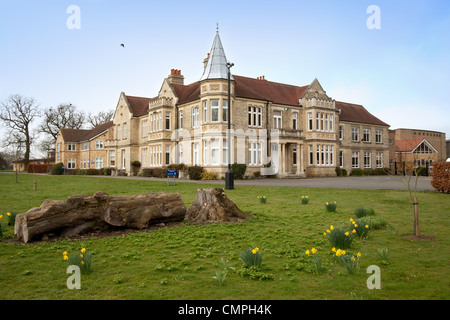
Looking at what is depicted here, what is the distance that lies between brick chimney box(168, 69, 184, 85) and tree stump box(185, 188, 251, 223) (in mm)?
33865

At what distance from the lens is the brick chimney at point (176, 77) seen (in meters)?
40.6

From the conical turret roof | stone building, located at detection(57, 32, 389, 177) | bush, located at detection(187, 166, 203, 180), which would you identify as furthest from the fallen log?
the conical turret roof

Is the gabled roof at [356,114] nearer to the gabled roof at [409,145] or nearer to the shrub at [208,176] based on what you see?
the gabled roof at [409,145]

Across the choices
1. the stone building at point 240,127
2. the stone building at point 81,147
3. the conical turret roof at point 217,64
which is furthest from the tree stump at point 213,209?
the stone building at point 81,147

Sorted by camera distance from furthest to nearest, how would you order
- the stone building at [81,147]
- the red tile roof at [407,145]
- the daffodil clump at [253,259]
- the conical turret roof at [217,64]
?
the red tile roof at [407,145] → the stone building at [81,147] → the conical turret roof at [217,64] → the daffodil clump at [253,259]

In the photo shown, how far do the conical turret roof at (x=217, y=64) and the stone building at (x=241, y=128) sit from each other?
3.7 inches

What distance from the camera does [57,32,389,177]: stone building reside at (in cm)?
3086

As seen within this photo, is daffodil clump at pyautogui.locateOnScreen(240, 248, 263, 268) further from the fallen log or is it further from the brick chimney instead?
the brick chimney

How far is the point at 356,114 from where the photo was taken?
46312mm

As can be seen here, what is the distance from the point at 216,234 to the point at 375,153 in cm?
4515

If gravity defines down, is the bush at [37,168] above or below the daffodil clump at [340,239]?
above

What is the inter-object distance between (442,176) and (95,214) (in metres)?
15.2

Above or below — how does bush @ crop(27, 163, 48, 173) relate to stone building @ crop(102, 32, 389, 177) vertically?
below
